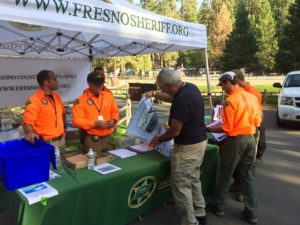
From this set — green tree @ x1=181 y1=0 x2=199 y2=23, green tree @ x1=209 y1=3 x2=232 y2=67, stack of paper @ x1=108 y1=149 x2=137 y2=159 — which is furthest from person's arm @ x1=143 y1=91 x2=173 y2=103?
green tree @ x1=181 y1=0 x2=199 y2=23

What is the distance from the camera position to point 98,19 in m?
3.80

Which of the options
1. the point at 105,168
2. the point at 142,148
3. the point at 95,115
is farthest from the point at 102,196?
the point at 95,115

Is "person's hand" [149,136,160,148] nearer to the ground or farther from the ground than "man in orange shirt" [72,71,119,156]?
nearer to the ground

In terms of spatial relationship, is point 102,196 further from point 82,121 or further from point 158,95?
point 158,95

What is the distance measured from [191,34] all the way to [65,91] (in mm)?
3634

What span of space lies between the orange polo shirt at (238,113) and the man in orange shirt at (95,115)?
4.82 ft

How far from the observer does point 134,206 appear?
137 inches

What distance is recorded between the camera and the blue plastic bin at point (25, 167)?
254cm

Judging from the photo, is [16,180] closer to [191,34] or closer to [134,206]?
[134,206]

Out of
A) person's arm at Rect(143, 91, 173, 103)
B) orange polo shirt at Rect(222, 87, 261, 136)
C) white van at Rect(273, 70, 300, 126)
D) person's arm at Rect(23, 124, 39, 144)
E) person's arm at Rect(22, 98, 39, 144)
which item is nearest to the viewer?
person's arm at Rect(23, 124, 39, 144)

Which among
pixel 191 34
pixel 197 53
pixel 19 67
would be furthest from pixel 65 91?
pixel 197 53

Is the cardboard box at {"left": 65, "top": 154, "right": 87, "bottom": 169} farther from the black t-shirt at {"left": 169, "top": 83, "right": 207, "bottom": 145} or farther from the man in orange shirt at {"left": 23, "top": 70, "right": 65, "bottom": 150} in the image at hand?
the black t-shirt at {"left": 169, "top": 83, "right": 207, "bottom": 145}

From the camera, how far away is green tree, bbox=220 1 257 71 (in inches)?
1134

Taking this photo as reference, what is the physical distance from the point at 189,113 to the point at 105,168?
1.04 metres
